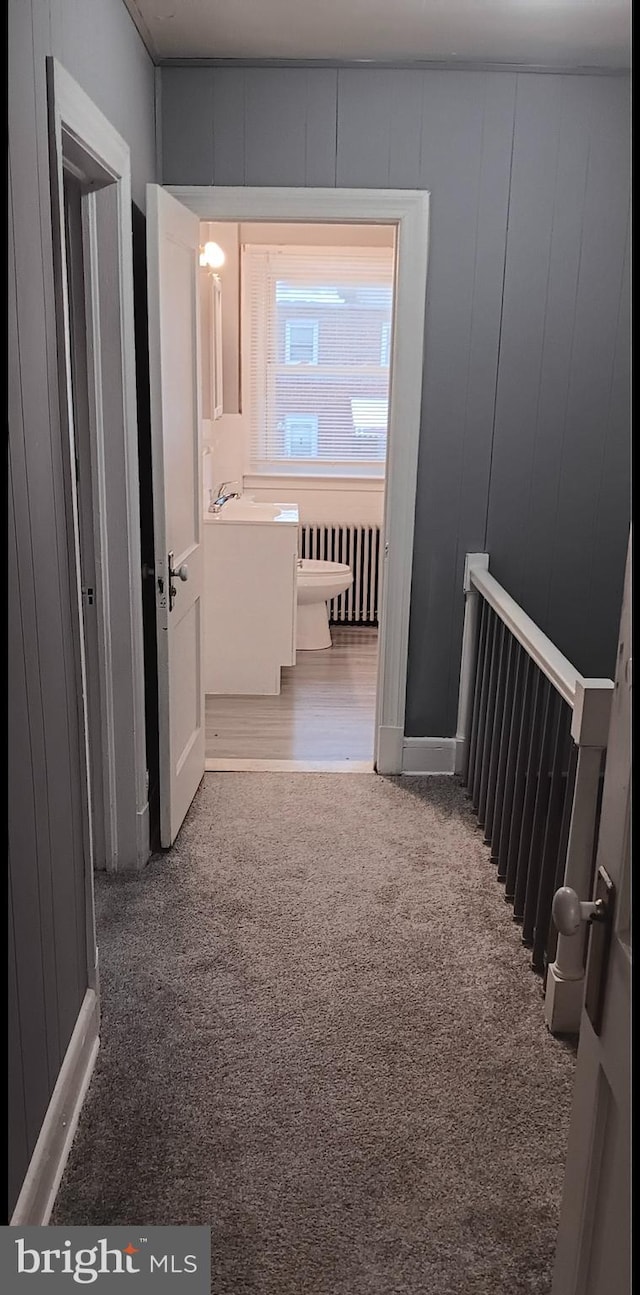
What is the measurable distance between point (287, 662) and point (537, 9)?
9.44 ft

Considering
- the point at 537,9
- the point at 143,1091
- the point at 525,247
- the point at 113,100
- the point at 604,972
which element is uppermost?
the point at 537,9

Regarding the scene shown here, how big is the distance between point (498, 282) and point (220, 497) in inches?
90.2

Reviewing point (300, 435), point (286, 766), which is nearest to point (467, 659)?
point (286, 766)

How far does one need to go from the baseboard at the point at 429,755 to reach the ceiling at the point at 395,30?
2.37 metres

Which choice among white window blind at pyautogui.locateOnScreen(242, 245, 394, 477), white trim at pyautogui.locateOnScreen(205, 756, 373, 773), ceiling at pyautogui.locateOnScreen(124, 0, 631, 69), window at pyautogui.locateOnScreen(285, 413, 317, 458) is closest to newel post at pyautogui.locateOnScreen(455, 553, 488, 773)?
white trim at pyautogui.locateOnScreen(205, 756, 373, 773)

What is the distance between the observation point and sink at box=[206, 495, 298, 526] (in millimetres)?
4715

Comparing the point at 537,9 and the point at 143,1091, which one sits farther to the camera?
the point at 537,9

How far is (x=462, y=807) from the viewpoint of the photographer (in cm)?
361

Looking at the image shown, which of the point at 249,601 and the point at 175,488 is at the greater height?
the point at 175,488

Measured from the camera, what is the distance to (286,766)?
395cm

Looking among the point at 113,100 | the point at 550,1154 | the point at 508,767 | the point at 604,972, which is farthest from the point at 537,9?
the point at 550,1154

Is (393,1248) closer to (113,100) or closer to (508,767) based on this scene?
(508,767)

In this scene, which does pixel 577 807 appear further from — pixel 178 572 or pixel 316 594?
pixel 316 594

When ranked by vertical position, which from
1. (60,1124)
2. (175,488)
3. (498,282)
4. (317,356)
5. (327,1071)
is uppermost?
(498,282)
